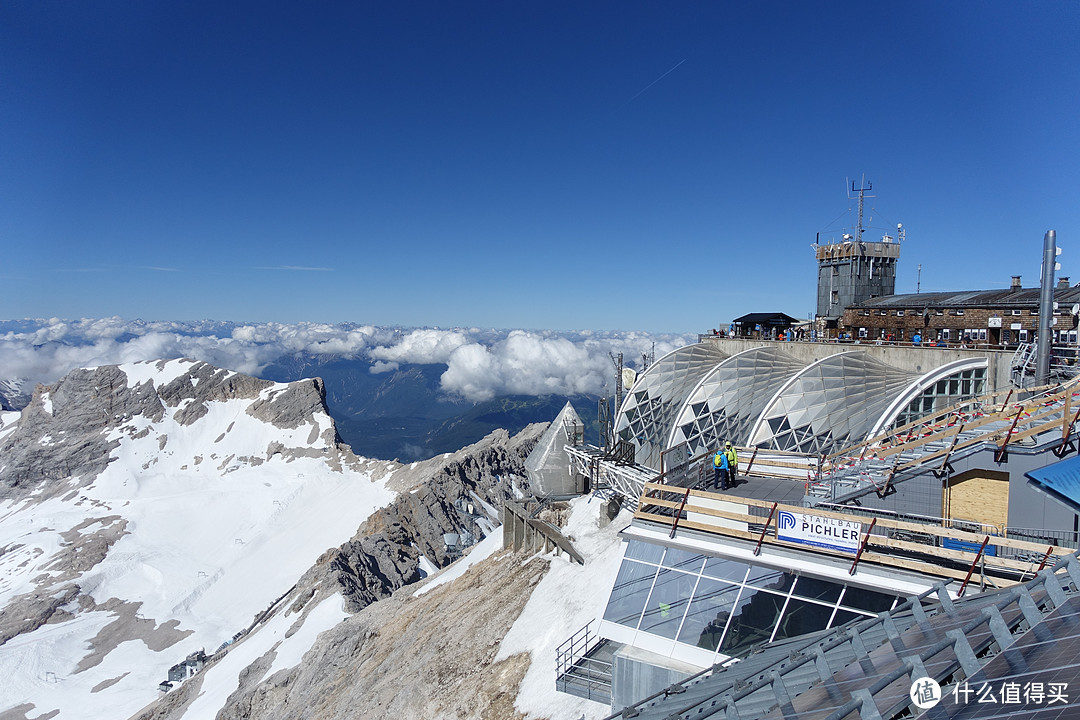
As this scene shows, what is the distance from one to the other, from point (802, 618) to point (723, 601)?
1.70 meters

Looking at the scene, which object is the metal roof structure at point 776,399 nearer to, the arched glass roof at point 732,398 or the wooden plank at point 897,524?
the arched glass roof at point 732,398

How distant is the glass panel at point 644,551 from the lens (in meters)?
15.1

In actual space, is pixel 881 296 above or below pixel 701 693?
above

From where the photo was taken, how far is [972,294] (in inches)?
1713

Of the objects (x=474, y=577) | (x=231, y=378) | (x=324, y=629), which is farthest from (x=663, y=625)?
(x=231, y=378)

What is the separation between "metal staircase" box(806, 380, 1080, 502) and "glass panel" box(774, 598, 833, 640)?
4.77m

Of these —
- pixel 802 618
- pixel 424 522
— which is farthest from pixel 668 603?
pixel 424 522

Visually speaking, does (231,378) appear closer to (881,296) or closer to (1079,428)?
(881,296)

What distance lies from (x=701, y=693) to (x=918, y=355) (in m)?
32.5

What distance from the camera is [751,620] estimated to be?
13.1 meters

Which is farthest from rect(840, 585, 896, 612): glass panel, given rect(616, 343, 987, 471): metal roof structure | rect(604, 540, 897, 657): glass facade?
rect(616, 343, 987, 471): metal roof structure

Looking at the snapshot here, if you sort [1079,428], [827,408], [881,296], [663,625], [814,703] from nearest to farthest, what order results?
[814,703] < [663,625] < [1079,428] < [827,408] < [881,296]

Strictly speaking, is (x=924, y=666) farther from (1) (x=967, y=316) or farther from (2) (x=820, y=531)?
(1) (x=967, y=316)

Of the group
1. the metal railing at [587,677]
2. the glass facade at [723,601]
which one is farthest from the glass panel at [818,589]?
the metal railing at [587,677]
